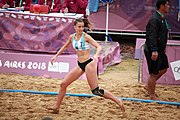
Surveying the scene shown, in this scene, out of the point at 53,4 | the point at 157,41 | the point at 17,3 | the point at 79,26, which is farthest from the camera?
the point at 17,3

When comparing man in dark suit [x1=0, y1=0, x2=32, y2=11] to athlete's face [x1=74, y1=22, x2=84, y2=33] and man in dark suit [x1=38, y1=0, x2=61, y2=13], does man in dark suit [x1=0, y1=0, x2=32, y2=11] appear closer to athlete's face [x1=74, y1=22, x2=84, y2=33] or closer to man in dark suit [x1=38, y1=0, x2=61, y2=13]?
man in dark suit [x1=38, y1=0, x2=61, y2=13]

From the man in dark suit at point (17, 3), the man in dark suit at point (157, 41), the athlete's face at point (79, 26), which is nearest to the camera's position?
the athlete's face at point (79, 26)

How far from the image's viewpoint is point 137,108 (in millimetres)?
8805

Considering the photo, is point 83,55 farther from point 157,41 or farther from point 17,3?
point 17,3

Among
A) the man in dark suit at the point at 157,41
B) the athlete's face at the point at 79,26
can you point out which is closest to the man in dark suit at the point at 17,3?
the man in dark suit at the point at 157,41

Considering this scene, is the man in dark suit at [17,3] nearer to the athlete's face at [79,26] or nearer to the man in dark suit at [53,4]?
the man in dark suit at [53,4]

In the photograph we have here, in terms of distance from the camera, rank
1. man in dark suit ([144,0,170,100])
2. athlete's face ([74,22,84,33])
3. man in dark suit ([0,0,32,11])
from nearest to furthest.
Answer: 1. athlete's face ([74,22,84,33])
2. man in dark suit ([144,0,170,100])
3. man in dark suit ([0,0,32,11])

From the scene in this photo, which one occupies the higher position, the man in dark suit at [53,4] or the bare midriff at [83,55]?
the man in dark suit at [53,4]

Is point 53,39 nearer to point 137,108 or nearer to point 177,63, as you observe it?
point 177,63

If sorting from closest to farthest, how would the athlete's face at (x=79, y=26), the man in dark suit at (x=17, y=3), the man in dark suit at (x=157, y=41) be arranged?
the athlete's face at (x=79, y=26), the man in dark suit at (x=157, y=41), the man in dark suit at (x=17, y=3)

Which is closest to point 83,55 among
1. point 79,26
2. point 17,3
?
point 79,26

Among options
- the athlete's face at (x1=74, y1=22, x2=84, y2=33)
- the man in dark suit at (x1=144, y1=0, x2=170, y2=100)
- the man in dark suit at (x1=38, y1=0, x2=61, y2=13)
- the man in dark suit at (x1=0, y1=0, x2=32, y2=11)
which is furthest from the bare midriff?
the man in dark suit at (x1=38, y1=0, x2=61, y2=13)

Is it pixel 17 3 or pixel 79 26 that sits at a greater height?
pixel 79 26

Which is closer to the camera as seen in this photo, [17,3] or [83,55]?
[83,55]
